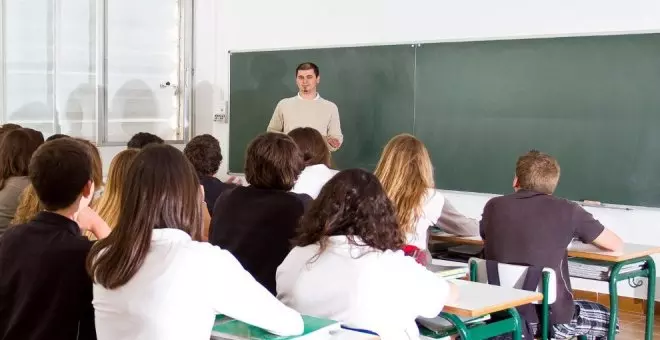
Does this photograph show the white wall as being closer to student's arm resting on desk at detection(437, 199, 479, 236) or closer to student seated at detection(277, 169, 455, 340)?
student's arm resting on desk at detection(437, 199, 479, 236)

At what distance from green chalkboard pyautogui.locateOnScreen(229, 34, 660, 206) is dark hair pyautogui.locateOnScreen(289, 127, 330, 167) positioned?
2.40 meters

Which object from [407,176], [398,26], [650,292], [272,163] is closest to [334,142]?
[398,26]

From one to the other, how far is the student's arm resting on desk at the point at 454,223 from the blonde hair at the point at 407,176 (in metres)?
0.33

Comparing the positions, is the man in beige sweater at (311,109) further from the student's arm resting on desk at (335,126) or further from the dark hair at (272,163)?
the dark hair at (272,163)

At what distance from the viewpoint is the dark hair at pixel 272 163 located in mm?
3510

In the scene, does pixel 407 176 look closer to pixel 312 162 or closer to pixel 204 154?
pixel 312 162

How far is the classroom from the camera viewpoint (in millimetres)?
2316

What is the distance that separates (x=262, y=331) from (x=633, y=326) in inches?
168

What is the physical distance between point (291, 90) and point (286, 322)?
5.66m

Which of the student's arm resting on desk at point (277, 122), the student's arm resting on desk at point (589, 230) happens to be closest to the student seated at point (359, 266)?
the student's arm resting on desk at point (589, 230)

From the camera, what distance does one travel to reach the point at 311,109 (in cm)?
723

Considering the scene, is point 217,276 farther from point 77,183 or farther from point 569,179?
point 569,179

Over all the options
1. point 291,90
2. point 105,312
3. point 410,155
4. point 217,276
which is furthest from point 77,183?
point 291,90

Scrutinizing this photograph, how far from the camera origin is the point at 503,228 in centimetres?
405
